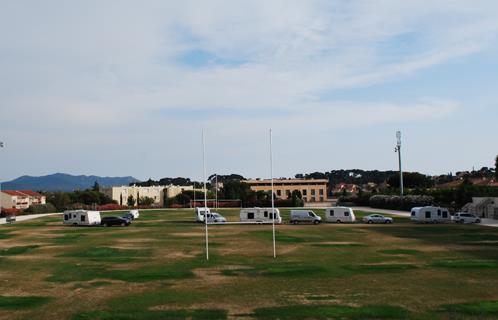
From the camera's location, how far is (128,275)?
27.6 m

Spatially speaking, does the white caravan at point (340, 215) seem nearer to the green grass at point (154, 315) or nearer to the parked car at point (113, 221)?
the parked car at point (113, 221)

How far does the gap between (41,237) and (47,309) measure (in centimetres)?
3279

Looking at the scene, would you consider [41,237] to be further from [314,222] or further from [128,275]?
[314,222]

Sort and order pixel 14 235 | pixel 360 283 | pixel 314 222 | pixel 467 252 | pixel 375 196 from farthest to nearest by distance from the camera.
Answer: pixel 375 196 < pixel 314 222 < pixel 14 235 < pixel 467 252 < pixel 360 283

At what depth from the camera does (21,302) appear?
70.9 ft

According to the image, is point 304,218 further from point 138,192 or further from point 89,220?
point 138,192

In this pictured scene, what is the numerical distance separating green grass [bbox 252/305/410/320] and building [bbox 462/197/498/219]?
58121 millimetres

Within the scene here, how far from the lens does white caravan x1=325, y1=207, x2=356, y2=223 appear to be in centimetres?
6838

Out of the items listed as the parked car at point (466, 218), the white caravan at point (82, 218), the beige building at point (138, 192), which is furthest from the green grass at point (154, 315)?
the beige building at point (138, 192)

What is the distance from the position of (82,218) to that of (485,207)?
54.5 metres

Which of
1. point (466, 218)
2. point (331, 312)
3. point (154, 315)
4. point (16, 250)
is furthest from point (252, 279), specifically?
point (466, 218)

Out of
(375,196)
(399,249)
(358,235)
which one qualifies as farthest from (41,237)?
(375,196)

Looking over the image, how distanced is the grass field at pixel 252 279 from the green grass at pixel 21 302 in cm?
4

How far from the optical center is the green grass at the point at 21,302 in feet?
68.7
